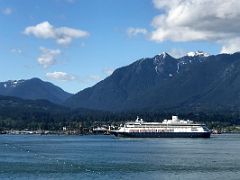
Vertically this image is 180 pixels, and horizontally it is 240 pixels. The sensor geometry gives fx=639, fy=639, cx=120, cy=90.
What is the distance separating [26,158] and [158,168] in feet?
90.5

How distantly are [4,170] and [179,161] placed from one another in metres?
27.8

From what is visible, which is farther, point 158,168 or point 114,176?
point 158,168

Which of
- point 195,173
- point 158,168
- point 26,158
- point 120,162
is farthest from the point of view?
point 26,158

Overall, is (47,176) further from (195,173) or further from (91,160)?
(91,160)

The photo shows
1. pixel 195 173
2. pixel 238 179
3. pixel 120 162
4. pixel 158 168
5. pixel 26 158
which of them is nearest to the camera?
pixel 238 179

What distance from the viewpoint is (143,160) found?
327ft

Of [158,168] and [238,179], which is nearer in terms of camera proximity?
[238,179]

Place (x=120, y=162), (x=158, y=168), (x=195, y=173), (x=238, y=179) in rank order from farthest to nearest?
1. (x=120, y=162)
2. (x=158, y=168)
3. (x=195, y=173)
4. (x=238, y=179)

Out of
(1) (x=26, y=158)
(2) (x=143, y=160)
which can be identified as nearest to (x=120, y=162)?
(2) (x=143, y=160)

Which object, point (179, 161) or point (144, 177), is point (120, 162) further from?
point (144, 177)

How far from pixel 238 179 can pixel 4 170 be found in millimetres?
29935

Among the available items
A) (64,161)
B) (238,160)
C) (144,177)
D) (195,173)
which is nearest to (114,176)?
(144,177)

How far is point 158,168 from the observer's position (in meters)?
84.9

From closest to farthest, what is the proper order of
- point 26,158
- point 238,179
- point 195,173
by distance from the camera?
1. point 238,179
2. point 195,173
3. point 26,158
